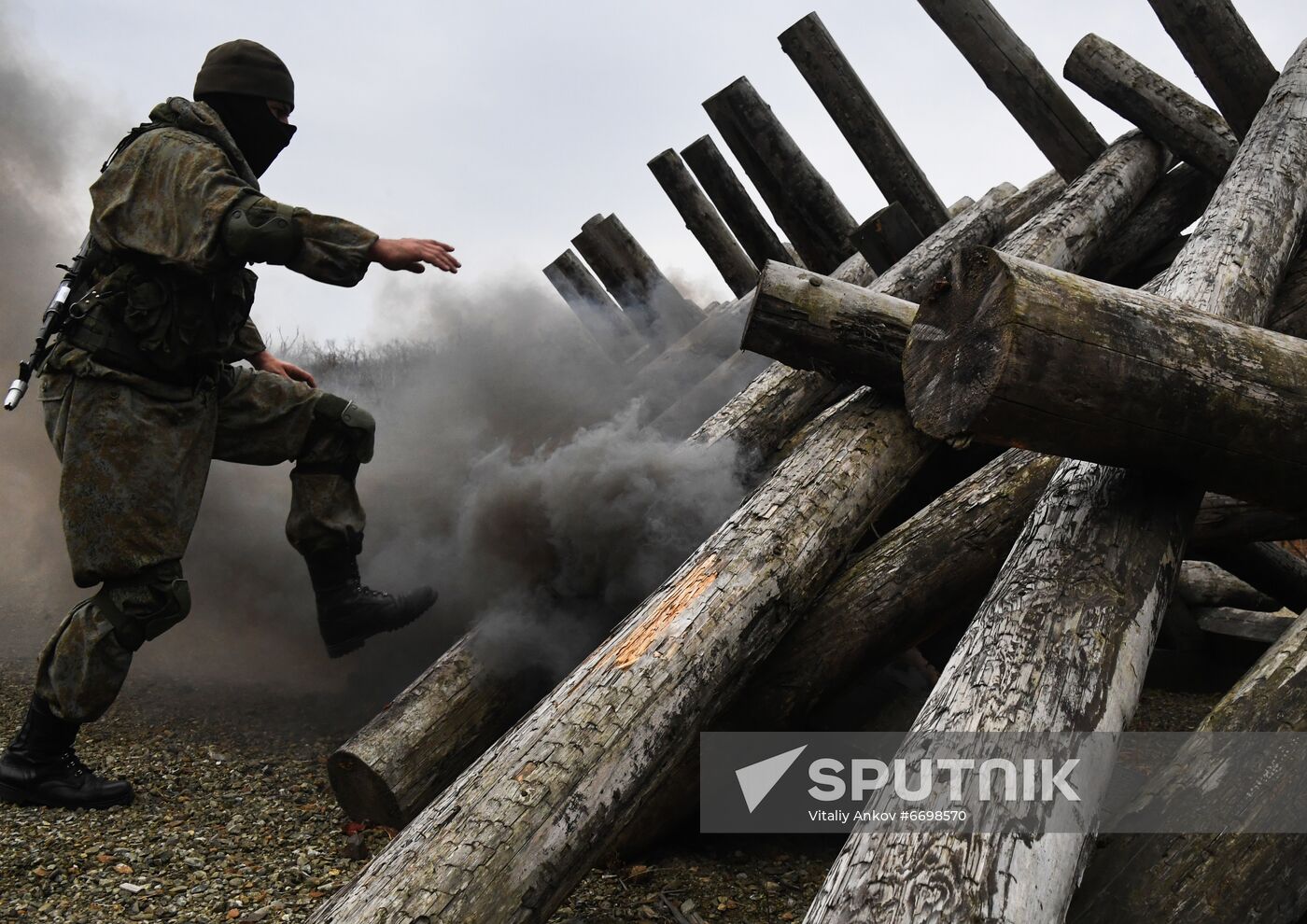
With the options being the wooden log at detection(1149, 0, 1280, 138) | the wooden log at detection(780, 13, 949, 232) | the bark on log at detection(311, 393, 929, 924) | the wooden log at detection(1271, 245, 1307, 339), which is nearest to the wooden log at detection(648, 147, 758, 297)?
the wooden log at detection(780, 13, 949, 232)

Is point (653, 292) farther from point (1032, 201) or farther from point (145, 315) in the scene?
point (145, 315)

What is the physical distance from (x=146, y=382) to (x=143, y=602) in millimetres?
718

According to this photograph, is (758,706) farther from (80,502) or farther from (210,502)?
(210,502)

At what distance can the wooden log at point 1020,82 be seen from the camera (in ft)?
17.4

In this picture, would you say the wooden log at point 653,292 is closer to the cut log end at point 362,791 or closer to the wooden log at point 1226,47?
the wooden log at point 1226,47

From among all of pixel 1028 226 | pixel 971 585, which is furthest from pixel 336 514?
pixel 1028 226

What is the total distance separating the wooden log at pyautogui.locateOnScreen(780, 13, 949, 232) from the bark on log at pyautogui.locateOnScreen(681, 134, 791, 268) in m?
1.09

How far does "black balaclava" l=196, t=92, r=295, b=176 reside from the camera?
357 cm

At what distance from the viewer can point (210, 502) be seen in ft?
16.8

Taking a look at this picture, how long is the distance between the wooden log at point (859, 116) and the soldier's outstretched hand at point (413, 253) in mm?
3394

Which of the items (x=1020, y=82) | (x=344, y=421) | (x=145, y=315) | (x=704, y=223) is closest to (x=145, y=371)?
(x=145, y=315)

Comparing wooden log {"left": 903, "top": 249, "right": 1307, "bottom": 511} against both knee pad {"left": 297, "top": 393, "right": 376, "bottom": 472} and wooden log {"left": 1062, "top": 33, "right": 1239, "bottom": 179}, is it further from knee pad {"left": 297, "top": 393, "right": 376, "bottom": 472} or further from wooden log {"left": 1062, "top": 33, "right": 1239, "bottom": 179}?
wooden log {"left": 1062, "top": 33, "right": 1239, "bottom": 179}

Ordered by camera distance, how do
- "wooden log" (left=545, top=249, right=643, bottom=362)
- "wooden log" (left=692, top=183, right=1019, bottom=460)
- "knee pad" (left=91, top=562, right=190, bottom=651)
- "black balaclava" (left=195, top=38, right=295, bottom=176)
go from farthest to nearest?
"wooden log" (left=545, top=249, right=643, bottom=362), "wooden log" (left=692, top=183, right=1019, bottom=460), "black balaclava" (left=195, top=38, right=295, bottom=176), "knee pad" (left=91, top=562, right=190, bottom=651)

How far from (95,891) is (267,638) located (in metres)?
2.21
